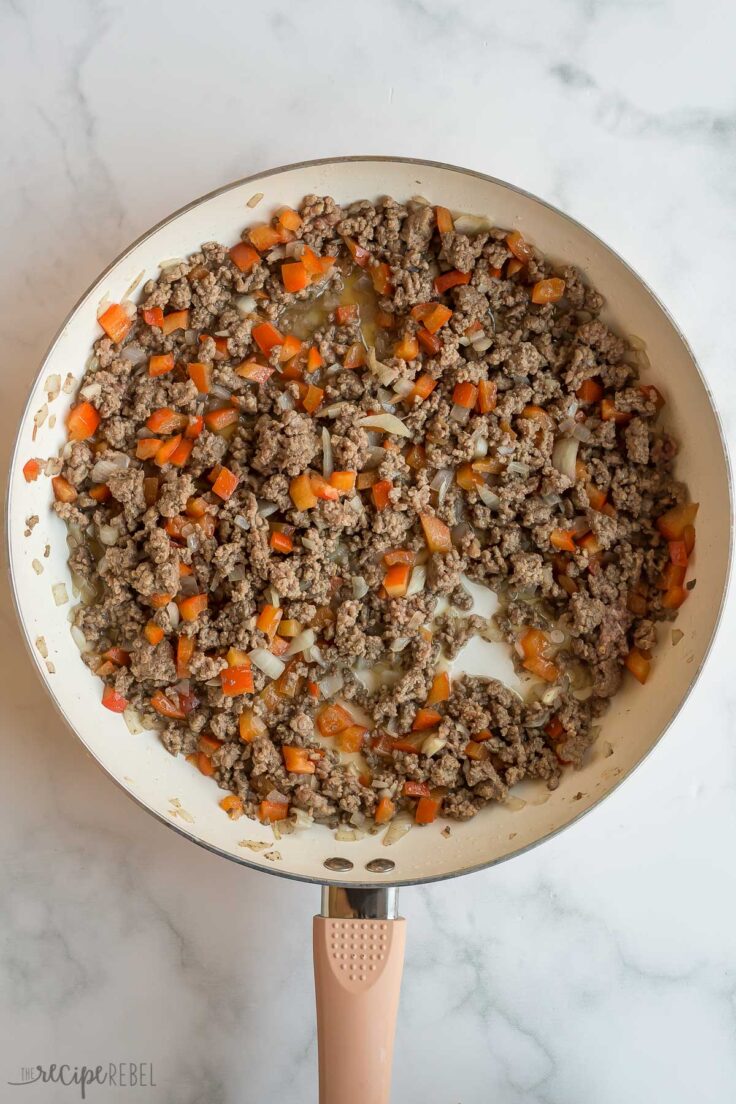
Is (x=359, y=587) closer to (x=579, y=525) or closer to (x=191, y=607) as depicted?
(x=191, y=607)

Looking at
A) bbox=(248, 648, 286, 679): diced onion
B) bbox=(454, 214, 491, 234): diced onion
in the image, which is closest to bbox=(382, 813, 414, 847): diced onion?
bbox=(248, 648, 286, 679): diced onion

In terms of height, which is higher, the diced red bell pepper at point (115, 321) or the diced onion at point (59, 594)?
the diced red bell pepper at point (115, 321)

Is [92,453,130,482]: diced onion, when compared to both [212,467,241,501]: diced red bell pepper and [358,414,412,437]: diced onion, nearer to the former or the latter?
[212,467,241,501]: diced red bell pepper

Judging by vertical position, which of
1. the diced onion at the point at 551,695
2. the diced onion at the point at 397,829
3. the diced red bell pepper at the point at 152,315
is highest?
the diced red bell pepper at the point at 152,315

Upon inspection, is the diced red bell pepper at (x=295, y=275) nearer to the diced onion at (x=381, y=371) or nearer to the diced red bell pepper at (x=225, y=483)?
the diced onion at (x=381, y=371)

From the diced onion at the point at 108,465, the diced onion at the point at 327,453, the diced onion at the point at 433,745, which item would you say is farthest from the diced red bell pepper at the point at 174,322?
the diced onion at the point at 433,745

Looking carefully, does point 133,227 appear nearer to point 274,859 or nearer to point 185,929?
point 274,859

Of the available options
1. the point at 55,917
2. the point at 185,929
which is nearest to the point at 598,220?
the point at 185,929
